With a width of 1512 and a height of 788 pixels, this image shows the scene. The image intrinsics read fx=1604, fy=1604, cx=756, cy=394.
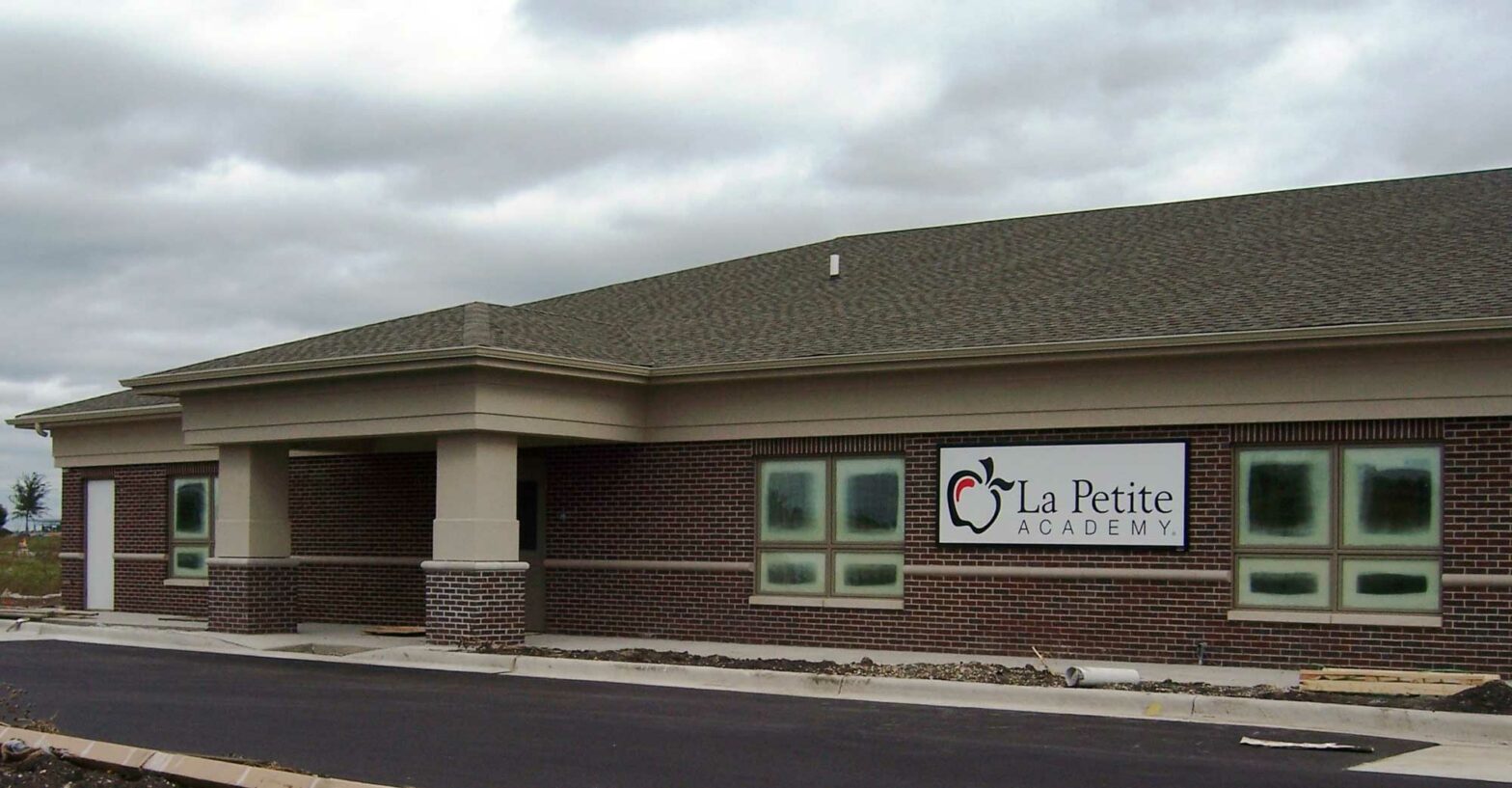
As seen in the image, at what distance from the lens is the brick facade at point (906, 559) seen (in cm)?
1598

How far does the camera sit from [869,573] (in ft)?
64.1

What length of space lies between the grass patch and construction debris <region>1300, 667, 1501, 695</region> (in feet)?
107

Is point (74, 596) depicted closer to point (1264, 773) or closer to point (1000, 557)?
point (1000, 557)

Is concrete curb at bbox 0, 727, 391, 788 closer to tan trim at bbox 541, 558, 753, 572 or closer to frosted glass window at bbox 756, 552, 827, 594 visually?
frosted glass window at bbox 756, 552, 827, 594

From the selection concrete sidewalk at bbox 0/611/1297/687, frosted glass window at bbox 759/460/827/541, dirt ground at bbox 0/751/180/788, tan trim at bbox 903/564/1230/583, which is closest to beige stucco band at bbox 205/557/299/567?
concrete sidewalk at bbox 0/611/1297/687

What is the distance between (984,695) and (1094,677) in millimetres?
1050

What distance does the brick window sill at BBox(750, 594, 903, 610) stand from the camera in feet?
63.2

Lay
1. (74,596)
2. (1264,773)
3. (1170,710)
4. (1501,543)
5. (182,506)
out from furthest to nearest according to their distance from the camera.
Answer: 1. (74,596)
2. (182,506)
3. (1501,543)
4. (1170,710)
5. (1264,773)

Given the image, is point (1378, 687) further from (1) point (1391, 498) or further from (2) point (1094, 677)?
(1) point (1391, 498)

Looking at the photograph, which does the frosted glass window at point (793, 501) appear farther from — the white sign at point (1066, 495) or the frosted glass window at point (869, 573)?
the white sign at point (1066, 495)

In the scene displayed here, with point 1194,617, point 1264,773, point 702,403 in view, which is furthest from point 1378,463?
point 702,403

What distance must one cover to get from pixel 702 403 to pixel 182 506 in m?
10.9

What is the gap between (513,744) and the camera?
1218 cm

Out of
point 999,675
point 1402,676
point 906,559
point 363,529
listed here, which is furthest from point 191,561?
point 1402,676
